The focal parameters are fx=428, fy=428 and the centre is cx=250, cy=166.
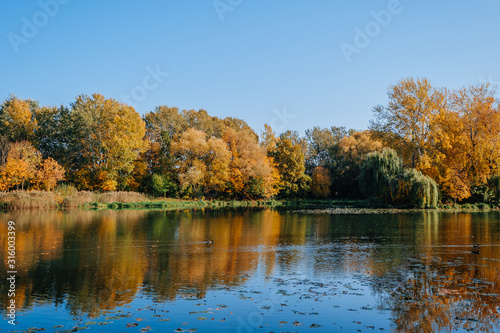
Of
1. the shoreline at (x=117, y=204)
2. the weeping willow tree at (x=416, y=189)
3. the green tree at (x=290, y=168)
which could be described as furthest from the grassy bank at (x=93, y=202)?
the green tree at (x=290, y=168)

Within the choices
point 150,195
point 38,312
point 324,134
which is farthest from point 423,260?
point 324,134

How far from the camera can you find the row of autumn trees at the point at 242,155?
156 ft

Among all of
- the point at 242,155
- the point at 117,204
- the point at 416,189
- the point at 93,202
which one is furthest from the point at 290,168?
the point at 93,202

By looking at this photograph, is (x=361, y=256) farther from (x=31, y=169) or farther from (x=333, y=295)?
(x=31, y=169)

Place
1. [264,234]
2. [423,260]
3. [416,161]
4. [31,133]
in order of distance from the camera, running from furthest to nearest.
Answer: [31,133] < [416,161] < [264,234] < [423,260]

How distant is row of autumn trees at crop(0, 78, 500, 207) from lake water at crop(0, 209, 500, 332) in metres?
27.9

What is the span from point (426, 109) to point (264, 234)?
34.4m

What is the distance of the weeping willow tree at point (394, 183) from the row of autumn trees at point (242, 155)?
106mm

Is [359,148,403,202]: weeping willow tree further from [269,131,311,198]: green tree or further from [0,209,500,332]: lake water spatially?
[0,209,500,332]: lake water

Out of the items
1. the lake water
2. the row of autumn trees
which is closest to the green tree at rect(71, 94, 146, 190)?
the row of autumn trees

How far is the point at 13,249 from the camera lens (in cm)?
1744

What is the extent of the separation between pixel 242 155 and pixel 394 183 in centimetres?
2248

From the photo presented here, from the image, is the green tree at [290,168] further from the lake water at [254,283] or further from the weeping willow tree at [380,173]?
the lake water at [254,283]

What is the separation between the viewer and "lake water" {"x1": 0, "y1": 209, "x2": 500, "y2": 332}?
8.95 metres
